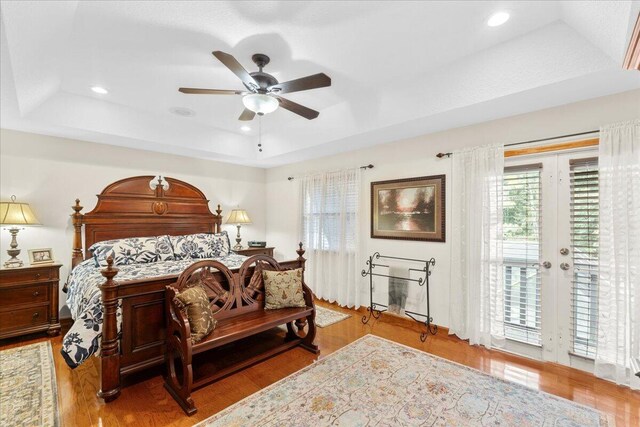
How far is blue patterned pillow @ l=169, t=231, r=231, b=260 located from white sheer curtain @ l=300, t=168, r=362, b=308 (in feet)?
4.63

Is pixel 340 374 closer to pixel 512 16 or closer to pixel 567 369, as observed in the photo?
pixel 567 369

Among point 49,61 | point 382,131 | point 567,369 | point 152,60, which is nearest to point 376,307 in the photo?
point 567,369

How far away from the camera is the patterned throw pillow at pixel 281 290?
2.89 metres

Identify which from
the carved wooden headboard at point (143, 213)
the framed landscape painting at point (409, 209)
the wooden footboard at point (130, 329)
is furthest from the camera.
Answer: the carved wooden headboard at point (143, 213)

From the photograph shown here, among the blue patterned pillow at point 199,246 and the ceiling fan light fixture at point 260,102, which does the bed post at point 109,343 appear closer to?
the ceiling fan light fixture at point 260,102

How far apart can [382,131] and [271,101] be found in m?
1.56

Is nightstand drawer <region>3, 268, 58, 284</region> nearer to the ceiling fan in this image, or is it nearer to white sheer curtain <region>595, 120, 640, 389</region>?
the ceiling fan

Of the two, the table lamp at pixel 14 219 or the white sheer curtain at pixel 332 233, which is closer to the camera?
the table lamp at pixel 14 219

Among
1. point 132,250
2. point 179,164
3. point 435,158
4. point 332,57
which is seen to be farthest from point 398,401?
point 179,164

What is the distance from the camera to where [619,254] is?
230 centimetres

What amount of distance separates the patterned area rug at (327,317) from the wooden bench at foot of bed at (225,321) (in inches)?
17.6

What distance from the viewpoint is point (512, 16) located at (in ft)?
6.81

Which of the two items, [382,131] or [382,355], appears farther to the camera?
[382,131]

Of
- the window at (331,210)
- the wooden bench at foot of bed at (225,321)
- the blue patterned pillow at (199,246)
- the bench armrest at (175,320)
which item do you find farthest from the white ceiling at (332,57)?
the bench armrest at (175,320)
